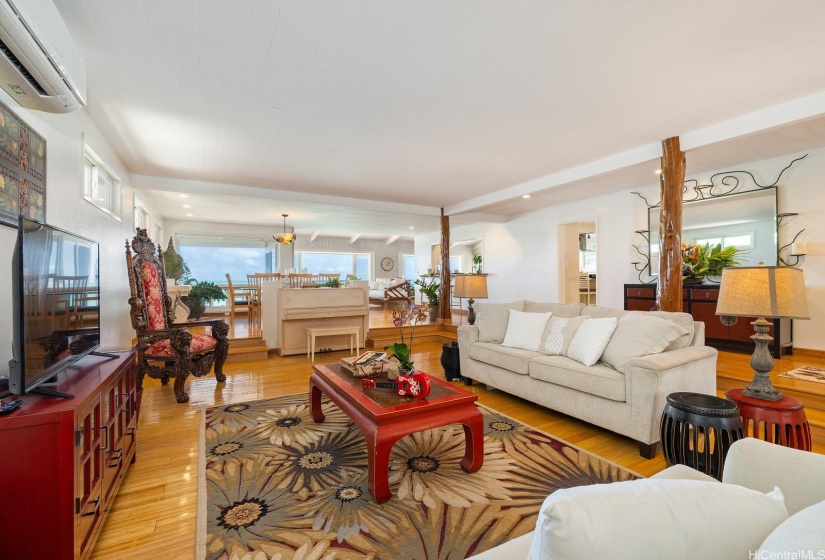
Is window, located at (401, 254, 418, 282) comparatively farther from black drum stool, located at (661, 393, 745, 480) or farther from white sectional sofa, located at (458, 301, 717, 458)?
black drum stool, located at (661, 393, 745, 480)

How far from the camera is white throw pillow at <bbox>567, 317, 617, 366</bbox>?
9.36 ft

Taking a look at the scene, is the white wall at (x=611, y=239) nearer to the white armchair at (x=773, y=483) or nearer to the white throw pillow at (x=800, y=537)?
the white armchair at (x=773, y=483)

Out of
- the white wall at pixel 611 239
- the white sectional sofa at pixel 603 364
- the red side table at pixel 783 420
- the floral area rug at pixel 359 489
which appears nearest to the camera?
the floral area rug at pixel 359 489

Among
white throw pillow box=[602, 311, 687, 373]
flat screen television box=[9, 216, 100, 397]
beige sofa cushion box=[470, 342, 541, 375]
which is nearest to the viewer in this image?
flat screen television box=[9, 216, 100, 397]

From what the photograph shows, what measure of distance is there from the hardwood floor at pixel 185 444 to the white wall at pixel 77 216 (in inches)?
34.4

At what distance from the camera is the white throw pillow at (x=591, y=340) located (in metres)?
2.85

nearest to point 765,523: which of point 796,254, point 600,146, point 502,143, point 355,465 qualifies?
point 355,465

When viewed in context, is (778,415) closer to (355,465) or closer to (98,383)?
(355,465)

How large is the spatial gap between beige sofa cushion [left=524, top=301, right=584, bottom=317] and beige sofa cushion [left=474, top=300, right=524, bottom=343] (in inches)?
3.6

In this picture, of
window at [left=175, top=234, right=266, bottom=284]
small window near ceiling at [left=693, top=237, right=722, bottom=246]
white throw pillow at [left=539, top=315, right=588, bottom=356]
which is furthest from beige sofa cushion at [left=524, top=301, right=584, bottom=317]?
window at [left=175, top=234, right=266, bottom=284]

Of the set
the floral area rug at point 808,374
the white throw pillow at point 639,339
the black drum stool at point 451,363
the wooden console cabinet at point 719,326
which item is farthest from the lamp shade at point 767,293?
the wooden console cabinet at point 719,326

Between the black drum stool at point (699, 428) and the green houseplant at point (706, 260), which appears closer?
the black drum stool at point (699, 428)

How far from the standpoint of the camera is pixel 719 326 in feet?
15.4

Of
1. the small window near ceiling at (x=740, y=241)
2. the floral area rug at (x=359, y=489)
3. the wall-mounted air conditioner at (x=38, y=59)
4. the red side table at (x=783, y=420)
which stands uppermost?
the wall-mounted air conditioner at (x=38, y=59)
